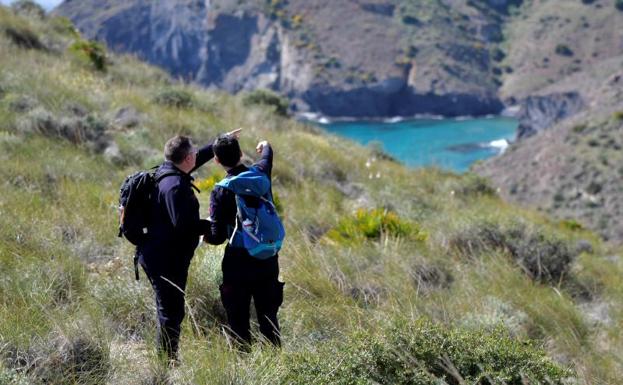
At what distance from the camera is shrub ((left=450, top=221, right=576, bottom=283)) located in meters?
7.76

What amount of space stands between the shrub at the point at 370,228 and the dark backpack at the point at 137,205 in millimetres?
3329

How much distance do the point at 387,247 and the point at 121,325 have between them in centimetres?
322

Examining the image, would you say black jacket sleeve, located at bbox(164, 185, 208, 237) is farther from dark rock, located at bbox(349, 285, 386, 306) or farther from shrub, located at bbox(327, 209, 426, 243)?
shrub, located at bbox(327, 209, 426, 243)

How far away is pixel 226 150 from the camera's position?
4070 mm

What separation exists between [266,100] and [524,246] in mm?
→ 10984

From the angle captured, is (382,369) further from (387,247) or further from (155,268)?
(387,247)

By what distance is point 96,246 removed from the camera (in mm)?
5684

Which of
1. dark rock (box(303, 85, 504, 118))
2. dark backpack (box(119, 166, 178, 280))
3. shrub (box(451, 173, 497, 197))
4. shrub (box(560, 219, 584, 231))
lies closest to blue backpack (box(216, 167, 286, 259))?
dark backpack (box(119, 166, 178, 280))

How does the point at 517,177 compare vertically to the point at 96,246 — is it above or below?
below

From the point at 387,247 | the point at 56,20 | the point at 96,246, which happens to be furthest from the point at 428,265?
the point at 56,20

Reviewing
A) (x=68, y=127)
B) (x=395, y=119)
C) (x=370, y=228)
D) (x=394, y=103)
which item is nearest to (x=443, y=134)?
(x=395, y=119)

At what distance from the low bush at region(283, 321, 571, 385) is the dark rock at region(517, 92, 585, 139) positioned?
60240 mm

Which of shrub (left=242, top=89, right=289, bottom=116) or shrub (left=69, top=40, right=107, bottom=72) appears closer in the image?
shrub (left=69, top=40, right=107, bottom=72)

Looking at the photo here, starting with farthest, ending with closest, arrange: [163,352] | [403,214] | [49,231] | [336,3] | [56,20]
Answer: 1. [336,3]
2. [56,20]
3. [403,214]
4. [49,231]
5. [163,352]
